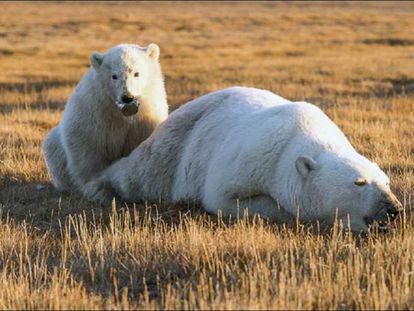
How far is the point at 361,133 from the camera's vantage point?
11.4m

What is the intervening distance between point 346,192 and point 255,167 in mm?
999

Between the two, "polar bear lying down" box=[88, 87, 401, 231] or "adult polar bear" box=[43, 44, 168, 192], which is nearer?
"polar bear lying down" box=[88, 87, 401, 231]

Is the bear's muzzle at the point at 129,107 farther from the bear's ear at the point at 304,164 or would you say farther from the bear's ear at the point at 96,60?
the bear's ear at the point at 304,164

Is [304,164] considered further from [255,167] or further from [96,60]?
[96,60]

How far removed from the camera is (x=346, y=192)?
584 centimetres

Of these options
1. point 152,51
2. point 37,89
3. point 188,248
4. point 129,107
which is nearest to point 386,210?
point 188,248

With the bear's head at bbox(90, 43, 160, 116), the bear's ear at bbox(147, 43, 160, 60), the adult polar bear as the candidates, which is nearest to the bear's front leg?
the adult polar bear

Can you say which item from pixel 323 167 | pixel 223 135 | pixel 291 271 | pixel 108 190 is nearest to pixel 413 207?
pixel 323 167

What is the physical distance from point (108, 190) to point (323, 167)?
297cm

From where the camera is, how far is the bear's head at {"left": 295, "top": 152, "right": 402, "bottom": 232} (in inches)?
224

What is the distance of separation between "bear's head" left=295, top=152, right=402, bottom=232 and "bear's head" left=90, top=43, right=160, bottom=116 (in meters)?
2.48

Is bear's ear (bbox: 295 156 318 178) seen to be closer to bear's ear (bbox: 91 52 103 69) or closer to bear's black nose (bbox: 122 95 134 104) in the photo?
bear's black nose (bbox: 122 95 134 104)

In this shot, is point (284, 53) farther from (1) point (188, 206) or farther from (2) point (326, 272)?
(2) point (326, 272)

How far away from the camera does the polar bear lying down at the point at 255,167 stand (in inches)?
232
